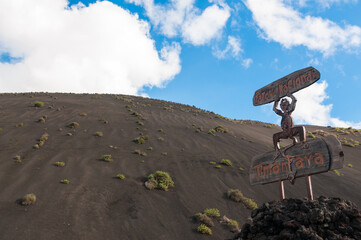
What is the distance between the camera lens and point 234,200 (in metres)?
12.4

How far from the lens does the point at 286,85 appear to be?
24.0 ft

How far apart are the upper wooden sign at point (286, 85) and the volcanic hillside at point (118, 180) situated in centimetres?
585

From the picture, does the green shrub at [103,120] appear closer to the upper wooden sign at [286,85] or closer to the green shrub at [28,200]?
the green shrub at [28,200]

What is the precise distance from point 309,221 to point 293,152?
213 centimetres

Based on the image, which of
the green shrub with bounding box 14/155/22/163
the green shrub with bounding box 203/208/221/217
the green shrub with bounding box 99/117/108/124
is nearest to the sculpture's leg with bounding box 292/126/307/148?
the green shrub with bounding box 203/208/221/217

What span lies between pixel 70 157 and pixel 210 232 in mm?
10943

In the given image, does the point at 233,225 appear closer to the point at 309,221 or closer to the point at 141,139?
the point at 309,221

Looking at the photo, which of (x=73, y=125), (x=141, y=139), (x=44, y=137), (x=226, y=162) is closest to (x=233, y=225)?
(x=226, y=162)

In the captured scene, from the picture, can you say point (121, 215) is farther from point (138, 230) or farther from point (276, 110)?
point (276, 110)

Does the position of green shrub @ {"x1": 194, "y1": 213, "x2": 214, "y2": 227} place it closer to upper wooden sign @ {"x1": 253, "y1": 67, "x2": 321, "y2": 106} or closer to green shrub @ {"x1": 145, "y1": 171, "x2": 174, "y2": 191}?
green shrub @ {"x1": 145, "y1": 171, "x2": 174, "y2": 191}

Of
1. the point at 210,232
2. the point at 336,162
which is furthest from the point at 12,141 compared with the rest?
the point at 336,162

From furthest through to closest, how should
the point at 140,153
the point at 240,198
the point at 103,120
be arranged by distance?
the point at 103,120
the point at 140,153
the point at 240,198

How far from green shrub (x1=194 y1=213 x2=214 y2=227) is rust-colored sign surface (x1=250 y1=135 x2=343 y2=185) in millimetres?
3662

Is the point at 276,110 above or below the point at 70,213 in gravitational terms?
above
